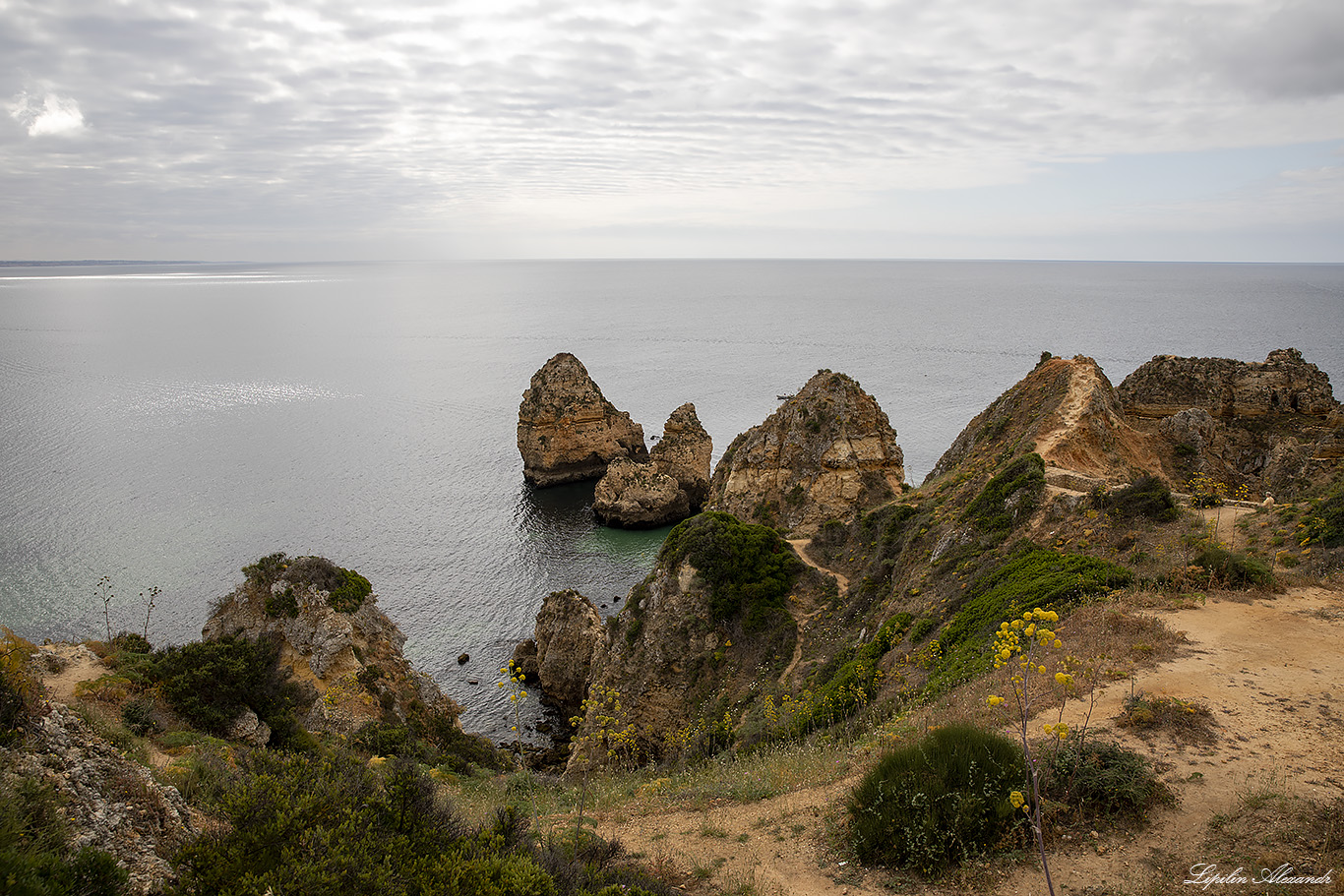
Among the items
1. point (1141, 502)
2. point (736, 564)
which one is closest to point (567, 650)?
point (736, 564)

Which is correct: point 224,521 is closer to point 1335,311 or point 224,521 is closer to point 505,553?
point 505,553

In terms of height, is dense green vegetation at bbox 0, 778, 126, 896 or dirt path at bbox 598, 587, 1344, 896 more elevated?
dense green vegetation at bbox 0, 778, 126, 896

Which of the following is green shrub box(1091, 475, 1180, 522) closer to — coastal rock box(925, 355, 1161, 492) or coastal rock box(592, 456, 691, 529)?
coastal rock box(925, 355, 1161, 492)

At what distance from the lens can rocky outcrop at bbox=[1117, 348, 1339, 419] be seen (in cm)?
4147

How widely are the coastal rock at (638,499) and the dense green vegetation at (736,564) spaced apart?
96.1 ft

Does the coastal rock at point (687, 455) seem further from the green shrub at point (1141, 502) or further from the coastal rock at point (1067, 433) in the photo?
the green shrub at point (1141, 502)

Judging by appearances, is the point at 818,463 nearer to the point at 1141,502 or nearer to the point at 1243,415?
the point at 1141,502

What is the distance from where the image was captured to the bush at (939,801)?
8.88 m

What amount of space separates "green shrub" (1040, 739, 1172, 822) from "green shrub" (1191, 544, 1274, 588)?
784cm

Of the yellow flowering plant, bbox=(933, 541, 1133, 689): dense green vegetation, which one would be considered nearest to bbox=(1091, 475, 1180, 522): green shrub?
bbox=(933, 541, 1133, 689): dense green vegetation

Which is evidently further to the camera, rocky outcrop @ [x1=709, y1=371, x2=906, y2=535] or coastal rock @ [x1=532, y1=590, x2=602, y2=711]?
rocky outcrop @ [x1=709, y1=371, x2=906, y2=535]

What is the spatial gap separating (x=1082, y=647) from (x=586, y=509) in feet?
169

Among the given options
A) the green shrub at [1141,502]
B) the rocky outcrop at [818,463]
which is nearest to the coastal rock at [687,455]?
the rocky outcrop at [818,463]

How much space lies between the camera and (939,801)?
9141 millimetres
